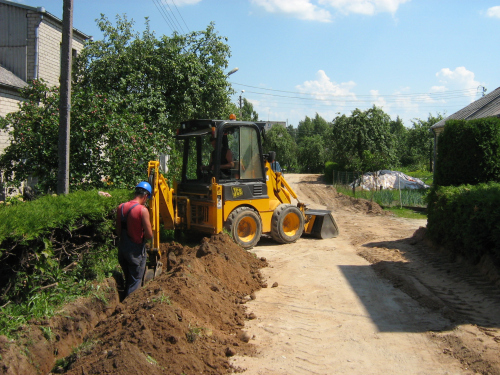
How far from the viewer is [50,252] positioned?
5344mm

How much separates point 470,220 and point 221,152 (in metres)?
5.24

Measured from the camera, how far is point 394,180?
28.1 meters

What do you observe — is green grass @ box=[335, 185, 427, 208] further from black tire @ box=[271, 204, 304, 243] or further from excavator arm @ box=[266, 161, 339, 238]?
black tire @ box=[271, 204, 304, 243]

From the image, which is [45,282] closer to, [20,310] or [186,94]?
[20,310]

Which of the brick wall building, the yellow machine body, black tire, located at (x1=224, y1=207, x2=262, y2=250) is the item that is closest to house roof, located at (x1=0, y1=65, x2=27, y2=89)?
the brick wall building

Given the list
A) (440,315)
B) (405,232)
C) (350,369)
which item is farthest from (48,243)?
(405,232)

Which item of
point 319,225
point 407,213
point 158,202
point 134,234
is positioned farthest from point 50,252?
point 407,213

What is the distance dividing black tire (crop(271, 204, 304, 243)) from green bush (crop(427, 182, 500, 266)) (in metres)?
3.28

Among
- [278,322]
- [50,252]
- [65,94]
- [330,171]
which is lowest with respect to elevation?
[278,322]

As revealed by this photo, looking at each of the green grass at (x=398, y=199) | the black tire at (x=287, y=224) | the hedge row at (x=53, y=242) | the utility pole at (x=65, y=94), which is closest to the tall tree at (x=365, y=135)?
the green grass at (x=398, y=199)

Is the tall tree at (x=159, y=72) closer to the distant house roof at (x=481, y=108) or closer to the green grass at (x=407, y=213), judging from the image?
the green grass at (x=407, y=213)

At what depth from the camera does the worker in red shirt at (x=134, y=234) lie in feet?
19.5

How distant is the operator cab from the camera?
32.6 feet

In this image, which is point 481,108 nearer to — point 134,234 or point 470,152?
point 470,152
